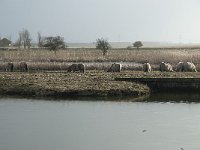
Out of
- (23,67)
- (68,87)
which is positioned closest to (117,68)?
(23,67)

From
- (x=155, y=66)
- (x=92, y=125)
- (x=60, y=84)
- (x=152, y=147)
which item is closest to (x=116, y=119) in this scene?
(x=92, y=125)

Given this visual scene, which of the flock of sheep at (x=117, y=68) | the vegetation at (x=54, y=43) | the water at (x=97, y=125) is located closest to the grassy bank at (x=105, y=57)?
the vegetation at (x=54, y=43)

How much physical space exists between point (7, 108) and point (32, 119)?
13.3ft

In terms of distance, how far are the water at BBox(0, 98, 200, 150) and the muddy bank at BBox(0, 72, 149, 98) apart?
2461 millimetres

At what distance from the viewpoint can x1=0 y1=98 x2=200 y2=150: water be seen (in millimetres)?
20531

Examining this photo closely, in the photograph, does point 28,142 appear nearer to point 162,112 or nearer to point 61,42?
point 162,112

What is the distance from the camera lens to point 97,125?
2433 centimetres

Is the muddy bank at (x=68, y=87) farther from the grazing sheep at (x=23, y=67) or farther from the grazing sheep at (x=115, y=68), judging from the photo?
the grazing sheep at (x=23, y=67)

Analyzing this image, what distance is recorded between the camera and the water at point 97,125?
20.5 metres

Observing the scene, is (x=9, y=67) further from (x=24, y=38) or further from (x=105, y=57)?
(x=24, y=38)

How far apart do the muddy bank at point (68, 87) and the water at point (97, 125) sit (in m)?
2.46

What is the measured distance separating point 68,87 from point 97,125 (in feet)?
36.9

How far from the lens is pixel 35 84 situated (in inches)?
1423

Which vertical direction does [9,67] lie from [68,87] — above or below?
above
